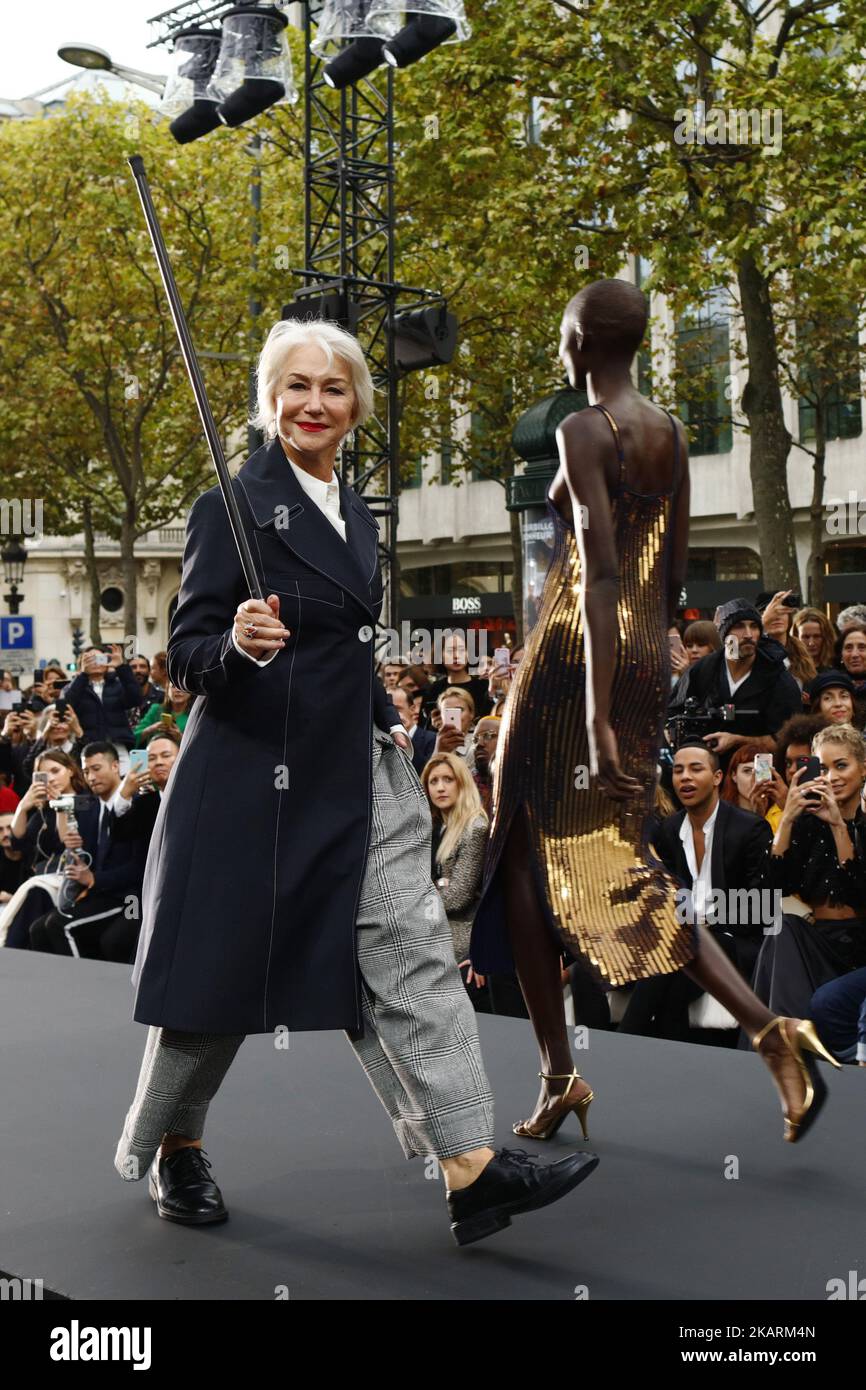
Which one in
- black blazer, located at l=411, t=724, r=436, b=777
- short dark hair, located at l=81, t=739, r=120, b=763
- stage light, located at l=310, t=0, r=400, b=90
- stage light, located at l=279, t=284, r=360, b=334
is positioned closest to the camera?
short dark hair, located at l=81, t=739, r=120, b=763

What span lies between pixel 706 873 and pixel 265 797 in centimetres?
294

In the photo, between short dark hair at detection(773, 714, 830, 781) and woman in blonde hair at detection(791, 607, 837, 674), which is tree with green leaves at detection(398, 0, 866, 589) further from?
short dark hair at detection(773, 714, 830, 781)

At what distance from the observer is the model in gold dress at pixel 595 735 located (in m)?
3.51

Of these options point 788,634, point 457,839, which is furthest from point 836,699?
point 788,634

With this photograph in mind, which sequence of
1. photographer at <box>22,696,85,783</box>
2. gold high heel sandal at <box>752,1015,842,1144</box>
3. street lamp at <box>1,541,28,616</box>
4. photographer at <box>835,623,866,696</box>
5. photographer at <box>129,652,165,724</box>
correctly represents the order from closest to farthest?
gold high heel sandal at <box>752,1015,842,1144</box>
photographer at <box>835,623,866,696</box>
photographer at <box>22,696,85,783</box>
photographer at <box>129,652,165,724</box>
street lamp at <box>1,541,28,616</box>

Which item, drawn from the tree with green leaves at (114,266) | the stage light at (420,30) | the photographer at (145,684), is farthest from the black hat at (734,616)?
the tree with green leaves at (114,266)

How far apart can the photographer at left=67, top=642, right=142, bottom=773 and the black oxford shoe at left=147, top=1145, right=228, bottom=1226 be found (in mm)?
9354

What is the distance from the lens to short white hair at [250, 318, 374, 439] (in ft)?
10.3

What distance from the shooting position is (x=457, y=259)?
16672mm

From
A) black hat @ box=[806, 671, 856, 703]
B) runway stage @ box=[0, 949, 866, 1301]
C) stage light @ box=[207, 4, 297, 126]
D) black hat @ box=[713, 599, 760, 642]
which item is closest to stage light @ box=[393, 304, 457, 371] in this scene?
stage light @ box=[207, 4, 297, 126]

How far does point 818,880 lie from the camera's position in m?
5.31

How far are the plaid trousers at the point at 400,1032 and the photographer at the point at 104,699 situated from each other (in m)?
9.50

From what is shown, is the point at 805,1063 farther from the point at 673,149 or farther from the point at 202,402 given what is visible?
the point at 673,149
